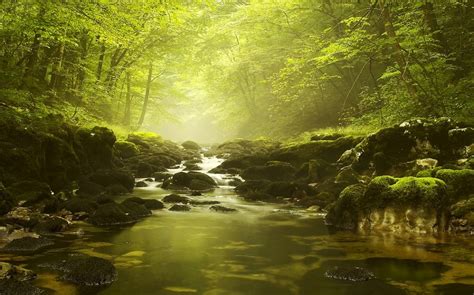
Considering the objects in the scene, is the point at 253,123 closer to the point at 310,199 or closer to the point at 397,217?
the point at 310,199

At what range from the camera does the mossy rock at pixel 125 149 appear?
19552 mm

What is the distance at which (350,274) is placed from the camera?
5.09m

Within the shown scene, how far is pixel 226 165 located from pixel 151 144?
689 centimetres

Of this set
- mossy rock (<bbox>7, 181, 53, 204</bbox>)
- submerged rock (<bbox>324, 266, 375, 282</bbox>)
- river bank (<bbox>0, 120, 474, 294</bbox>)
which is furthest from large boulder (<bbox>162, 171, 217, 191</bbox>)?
submerged rock (<bbox>324, 266, 375, 282</bbox>)

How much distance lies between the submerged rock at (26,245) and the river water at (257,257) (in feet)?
0.75

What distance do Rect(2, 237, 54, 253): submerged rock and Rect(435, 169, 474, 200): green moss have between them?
7981mm

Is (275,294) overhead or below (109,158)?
below

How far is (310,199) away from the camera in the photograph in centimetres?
1147

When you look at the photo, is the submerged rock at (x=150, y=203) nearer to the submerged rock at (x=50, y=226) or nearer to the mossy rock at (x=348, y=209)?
the submerged rock at (x=50, y=226)

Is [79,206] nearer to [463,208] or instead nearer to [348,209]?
[348,209]

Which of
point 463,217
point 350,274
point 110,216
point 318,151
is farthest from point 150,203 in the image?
point 318,151

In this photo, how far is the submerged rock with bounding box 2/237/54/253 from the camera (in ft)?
19.0

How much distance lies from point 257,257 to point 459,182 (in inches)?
201

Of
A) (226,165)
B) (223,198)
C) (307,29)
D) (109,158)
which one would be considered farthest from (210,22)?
(223,198)
